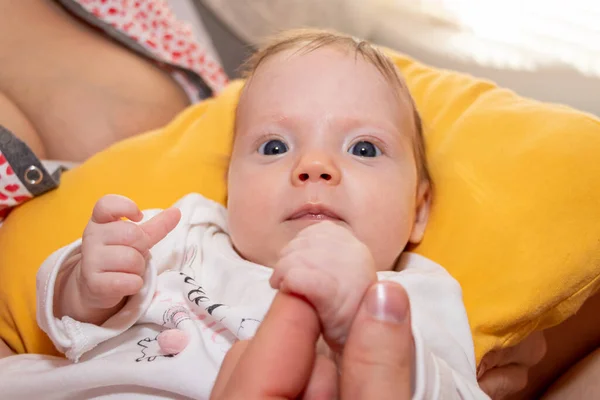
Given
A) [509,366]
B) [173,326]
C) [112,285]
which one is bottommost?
[509,366]

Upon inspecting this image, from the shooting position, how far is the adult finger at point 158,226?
0.85 metres

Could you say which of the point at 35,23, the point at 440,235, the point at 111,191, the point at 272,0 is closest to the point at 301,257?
the point at 440,235

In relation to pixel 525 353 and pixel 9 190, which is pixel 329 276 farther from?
pixel 9 190

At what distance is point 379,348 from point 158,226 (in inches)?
16.0

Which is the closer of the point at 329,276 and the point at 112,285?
the point at 329,276

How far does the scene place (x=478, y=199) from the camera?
1016mm

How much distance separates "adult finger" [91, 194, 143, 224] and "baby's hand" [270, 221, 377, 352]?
30 centimetres

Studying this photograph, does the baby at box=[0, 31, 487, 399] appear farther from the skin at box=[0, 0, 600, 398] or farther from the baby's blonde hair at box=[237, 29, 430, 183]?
the skin at box=[0, 0, 600, 398]

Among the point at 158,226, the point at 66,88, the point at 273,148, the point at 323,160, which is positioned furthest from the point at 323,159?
the point at 66,88

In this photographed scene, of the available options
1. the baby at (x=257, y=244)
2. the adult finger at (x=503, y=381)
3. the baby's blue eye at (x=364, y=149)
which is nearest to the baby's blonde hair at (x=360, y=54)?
the baby at (x=257, y=244)

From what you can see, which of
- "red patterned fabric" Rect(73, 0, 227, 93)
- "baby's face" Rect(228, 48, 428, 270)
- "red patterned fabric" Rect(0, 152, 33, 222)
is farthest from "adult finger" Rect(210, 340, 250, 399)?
"red patterned fabric" Rect(73, 0, 227, 93)

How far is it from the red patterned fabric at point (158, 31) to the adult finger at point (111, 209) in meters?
0.80

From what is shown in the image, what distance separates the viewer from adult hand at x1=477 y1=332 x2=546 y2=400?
0.94m

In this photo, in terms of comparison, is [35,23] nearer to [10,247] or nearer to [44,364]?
[10,247]
